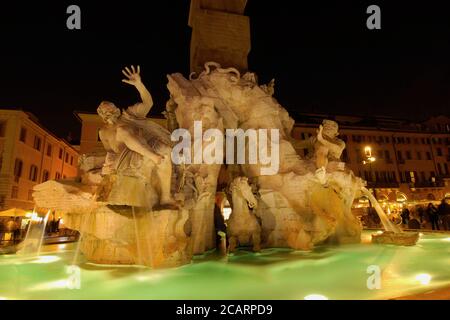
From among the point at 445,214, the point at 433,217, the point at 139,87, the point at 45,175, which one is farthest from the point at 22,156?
the point at 445,214

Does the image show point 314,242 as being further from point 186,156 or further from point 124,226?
point 124,226

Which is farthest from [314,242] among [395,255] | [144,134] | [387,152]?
[387,152]

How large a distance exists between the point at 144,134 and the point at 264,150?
3459 millimetres

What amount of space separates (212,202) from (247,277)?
3102mm

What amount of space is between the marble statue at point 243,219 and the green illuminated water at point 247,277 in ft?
2.58

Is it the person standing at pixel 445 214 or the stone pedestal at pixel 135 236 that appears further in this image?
the person standing at pixel 445 214

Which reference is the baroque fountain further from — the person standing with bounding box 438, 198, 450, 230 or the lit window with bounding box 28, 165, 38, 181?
the lit window with bounding box 28, 165, 38, 181

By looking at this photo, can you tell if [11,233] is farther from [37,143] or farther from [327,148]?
[37,143]

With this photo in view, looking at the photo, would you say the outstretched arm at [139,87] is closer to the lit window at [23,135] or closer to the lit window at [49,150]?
the lit window at [23,135]

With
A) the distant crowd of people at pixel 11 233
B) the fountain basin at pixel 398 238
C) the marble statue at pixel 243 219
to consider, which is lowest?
the distant crowd of people at pixel 11 233

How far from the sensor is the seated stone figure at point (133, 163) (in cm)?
548

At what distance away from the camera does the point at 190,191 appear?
277 inches

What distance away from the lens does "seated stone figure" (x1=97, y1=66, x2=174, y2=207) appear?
5484 millimetres

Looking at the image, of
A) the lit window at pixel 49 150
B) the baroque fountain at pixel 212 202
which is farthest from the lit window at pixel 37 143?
the baroque fountain at pixel 212 202
